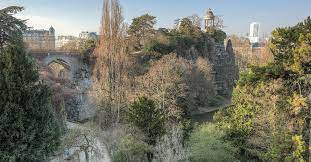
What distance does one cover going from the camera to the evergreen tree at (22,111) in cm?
643

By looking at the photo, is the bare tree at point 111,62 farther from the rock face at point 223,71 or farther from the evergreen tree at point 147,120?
the rock face at point 223,71

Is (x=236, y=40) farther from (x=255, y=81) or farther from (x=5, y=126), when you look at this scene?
(x=5, y=126)

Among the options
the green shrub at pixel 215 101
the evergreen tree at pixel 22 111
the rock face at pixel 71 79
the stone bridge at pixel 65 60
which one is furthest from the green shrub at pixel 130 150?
the green shrub at pixel 215 101

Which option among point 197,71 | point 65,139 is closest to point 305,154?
point 65,139

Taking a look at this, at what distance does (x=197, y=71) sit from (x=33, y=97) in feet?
66.0

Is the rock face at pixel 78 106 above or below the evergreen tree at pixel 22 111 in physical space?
below

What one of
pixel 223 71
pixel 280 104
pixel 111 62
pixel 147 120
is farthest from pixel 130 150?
pixel 223 71

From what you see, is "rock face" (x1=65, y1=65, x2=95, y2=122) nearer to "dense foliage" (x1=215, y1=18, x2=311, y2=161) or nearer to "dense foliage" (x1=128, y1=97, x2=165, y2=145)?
"dense foliage" (x1=128, y1=97, x2=165, y2=145)

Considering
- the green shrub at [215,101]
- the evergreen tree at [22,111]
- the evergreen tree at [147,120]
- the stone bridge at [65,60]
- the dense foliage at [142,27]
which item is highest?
the dense foliage at [142,27]

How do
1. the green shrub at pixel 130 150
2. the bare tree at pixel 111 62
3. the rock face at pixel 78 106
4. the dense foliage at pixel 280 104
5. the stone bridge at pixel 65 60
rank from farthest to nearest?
the stone bridge at pixel 65 60 < the rock face at pixel 78 106 < the bare tree at pixel 111 62 < the green shrub at pixel 130 150 < the dense foliage at pixel 280 104

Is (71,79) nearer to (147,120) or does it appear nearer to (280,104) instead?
(147,120)

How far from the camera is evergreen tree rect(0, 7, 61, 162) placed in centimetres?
Result: 643

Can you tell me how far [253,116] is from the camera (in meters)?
12.1

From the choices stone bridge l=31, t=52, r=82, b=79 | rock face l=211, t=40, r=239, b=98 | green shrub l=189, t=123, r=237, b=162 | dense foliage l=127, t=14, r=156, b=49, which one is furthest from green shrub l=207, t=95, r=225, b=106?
green shrub l=189, t=123, r=237, b=162
